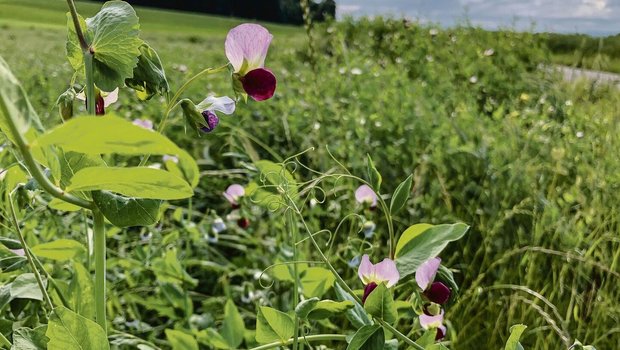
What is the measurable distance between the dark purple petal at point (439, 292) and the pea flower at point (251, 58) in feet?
0.73

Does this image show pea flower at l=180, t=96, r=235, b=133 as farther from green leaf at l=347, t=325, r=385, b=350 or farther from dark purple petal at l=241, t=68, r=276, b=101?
green leaf at l=347, t=325, r=385, b=350

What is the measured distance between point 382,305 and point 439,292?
0.28ft

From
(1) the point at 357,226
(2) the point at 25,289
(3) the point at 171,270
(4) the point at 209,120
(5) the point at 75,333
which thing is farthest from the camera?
(1) the point at 357,226

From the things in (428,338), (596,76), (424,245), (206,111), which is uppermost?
(206,111)

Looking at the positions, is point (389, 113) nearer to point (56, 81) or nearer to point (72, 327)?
point (72, 327)

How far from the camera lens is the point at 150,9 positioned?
83.9 feet

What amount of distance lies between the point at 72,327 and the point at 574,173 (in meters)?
1.98

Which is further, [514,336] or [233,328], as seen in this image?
[233,328]

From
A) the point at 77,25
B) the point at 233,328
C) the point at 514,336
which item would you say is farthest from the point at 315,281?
the point at 77,25

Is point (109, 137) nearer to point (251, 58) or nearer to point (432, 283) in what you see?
point (251, 58)

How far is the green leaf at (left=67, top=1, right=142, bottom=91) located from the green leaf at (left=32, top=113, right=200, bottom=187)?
0.21 m

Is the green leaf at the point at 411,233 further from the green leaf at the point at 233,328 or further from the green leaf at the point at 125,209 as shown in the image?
the green leaf at the point at 233,328

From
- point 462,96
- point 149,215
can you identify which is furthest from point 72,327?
point 462,96

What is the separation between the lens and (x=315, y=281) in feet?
2.87
